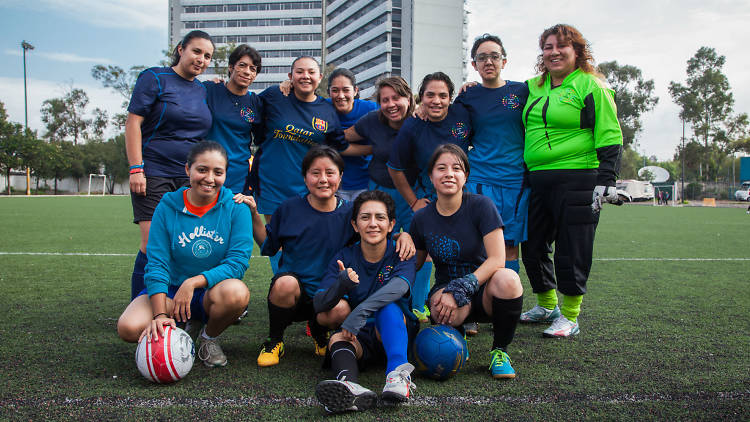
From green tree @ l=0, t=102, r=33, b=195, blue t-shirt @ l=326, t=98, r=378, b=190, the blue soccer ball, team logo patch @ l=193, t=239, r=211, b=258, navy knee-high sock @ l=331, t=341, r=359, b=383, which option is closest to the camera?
navy knee-high sock @ l=331, t=341, r=359, b=383

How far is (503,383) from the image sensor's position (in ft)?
8.50

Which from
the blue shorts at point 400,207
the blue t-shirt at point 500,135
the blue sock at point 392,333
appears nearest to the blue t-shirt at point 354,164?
the blue shorts at point 400,207

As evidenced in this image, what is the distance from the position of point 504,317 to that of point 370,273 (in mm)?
767

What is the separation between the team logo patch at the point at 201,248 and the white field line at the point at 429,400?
33.3 inches

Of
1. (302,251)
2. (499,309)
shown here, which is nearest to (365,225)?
(302,251)

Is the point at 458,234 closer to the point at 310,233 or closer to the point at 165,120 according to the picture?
the point at 310,233

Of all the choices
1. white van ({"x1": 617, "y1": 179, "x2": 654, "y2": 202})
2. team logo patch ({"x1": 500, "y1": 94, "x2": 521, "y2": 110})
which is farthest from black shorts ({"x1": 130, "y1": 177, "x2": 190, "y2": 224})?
white van ({"x1": 617, "y1": 179, "x2": 654, "y2": 202})

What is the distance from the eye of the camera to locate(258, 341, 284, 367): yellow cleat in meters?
2.83

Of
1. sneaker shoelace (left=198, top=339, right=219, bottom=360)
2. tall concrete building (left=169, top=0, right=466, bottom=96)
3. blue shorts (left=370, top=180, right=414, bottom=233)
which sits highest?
tall concrete building (left=169, top=0, right=466, bottom=96)

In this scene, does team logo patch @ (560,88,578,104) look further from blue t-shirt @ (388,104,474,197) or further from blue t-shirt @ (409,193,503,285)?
blue t-shirt @ (409,193,503,285)

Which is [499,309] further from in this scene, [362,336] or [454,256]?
[362,336]

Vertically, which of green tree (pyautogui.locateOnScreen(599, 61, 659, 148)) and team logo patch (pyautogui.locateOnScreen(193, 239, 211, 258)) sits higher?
green tree (pyautogui.locateOnScreen(599, 61, 659, 148))

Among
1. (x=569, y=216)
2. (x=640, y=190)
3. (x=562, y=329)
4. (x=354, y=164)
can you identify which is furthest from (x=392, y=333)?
(x=640, y=190)

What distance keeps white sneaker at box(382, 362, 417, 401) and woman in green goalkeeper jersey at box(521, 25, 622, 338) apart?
4.73 feet
